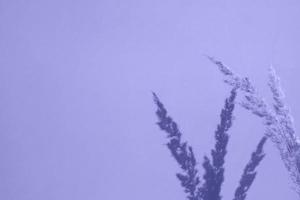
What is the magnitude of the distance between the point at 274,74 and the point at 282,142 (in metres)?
0.49

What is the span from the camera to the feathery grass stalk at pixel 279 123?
83.1 inches

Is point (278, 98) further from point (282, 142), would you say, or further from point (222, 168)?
point (222, 168)

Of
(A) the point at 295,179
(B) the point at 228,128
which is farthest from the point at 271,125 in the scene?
(B) the point at 228,128

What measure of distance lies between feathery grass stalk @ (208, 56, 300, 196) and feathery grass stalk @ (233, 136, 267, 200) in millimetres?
593

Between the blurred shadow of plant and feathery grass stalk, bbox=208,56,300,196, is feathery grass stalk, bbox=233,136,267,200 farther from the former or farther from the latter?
feathery grass stalk, bbox=208,56,300,196

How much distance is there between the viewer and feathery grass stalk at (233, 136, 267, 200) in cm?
283

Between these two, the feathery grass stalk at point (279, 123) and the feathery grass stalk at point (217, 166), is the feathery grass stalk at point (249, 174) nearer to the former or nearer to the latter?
the feathery grass stalk at point (217, 166)

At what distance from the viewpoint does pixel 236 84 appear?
2.23 m

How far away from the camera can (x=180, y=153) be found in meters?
2.73

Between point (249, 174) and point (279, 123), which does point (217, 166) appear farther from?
point (279, 123)

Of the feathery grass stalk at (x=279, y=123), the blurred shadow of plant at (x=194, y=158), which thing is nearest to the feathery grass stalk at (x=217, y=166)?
the blurred shadow of plant at (x=194, y=158)

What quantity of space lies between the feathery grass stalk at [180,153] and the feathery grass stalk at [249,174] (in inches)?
15.2

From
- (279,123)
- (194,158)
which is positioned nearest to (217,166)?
(194,158)

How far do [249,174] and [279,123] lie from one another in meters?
0.87
